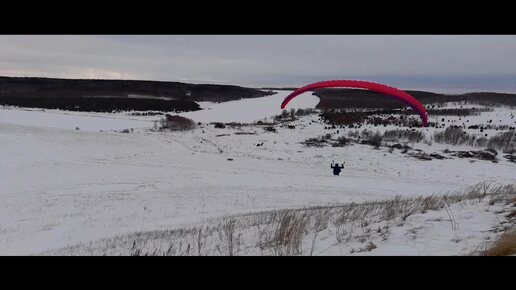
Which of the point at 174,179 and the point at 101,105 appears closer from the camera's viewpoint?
the point at 174,179

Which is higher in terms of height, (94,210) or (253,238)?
(253,238)

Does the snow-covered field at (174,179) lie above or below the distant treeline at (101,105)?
below

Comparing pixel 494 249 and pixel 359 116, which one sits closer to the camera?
pixel 494 249

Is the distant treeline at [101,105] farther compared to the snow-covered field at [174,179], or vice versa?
the distant treeline at [101,105]

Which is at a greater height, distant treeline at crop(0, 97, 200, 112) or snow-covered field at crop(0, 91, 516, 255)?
distant treeline at crop(0, 97, 200, 112)

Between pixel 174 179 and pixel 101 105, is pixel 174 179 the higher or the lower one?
the lower one

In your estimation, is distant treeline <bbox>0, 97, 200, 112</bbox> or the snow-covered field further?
distant treeline <bbox>0, 97, 200, 112</bbox>
